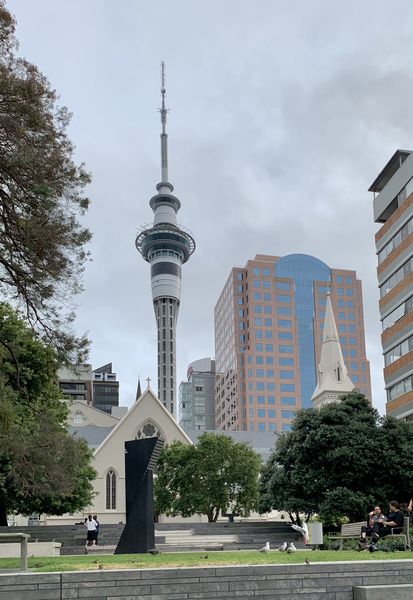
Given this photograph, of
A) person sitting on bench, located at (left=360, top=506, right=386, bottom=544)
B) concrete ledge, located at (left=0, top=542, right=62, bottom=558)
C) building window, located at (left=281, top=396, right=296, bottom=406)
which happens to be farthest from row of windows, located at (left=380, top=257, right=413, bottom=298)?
building window, located at (left=281, top=396, right=296, bottom=406)

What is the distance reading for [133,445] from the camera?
66.3ft

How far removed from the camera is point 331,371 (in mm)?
88625

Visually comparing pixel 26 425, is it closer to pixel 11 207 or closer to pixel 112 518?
pixel 11 207

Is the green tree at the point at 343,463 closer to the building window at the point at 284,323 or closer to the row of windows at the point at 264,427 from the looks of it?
the row of windows at the point at 264,427

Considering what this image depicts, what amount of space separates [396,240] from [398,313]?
18.1ft

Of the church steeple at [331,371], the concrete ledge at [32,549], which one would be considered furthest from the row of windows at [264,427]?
the concrete ledge at [32,549]

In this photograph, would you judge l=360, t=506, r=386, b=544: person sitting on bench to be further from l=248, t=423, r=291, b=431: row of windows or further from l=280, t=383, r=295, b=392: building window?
l=280, t=383, r=295, b=392: building window

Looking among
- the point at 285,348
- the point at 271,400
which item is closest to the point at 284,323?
the point at 285,348

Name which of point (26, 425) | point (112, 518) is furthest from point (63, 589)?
point (112, 518)

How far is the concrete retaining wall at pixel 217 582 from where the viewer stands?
1078 centimetres

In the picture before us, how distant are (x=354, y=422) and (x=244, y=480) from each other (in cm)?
2215

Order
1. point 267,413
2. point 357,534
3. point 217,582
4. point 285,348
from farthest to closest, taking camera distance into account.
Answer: point 285,348
point 267,413
point 357,534
point 217,582

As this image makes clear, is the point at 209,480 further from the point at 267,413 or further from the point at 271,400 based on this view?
the point at 271,400

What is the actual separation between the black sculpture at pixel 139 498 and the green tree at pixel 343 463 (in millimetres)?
16119
